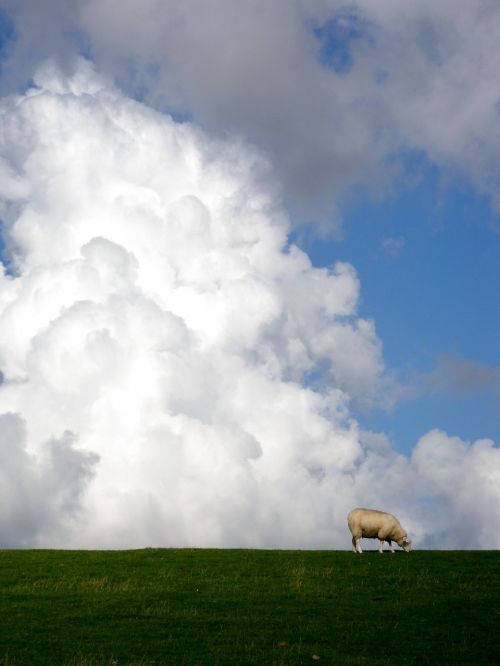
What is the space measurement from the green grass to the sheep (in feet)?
5.33

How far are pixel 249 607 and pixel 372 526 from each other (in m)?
15.1

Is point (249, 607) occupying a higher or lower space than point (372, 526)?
lower

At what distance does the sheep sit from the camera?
4325 cm

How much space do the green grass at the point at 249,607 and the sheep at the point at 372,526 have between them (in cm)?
162

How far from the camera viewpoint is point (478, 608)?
29.7 m

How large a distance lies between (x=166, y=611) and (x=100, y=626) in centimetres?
291

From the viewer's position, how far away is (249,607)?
97.6 feet

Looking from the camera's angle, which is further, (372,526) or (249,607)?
(372,526)

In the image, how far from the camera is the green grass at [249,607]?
76.7 feet

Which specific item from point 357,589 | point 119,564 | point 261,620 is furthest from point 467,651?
point 119,564

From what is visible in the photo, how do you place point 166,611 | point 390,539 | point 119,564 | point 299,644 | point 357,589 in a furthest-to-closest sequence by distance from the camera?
point 390,539 → point 119,564 → point 357,589 → point 166,611 → point 299,644

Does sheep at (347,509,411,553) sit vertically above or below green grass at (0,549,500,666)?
above

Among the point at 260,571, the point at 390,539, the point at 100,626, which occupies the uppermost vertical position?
the point at 390,539

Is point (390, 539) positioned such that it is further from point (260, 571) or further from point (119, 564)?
point (119, 564)
